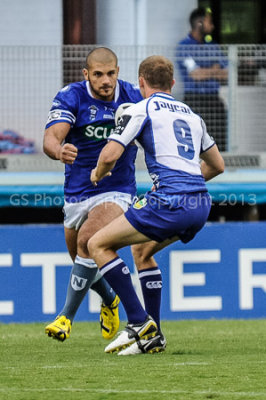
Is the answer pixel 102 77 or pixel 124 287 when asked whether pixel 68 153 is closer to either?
pixel 102 77

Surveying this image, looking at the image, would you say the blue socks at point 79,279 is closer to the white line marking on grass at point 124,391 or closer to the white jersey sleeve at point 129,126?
the white jersey sleeve at point 129,126

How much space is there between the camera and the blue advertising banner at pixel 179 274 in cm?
A: 1009

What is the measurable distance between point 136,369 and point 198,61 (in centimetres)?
542

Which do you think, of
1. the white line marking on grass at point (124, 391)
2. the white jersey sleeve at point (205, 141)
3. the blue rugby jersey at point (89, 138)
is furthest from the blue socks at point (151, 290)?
the white line marking on grass at point (124, 391)

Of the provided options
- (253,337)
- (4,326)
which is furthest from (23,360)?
(4,326)

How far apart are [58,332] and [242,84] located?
501 cm

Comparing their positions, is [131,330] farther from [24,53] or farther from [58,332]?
[24,53]

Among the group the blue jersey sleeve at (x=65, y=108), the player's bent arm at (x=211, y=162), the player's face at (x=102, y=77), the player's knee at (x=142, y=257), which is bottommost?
the player's knee at (x=142, y=257)

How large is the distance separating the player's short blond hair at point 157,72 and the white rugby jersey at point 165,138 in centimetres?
8

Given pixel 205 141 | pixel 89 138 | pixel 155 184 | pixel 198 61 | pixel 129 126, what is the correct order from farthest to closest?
pixel 198 61 < pixel 89 138 < pixel 205 141 < pixel 155 184 < pixel 129 126

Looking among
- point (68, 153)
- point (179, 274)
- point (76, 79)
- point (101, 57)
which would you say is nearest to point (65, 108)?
point (101, 57)

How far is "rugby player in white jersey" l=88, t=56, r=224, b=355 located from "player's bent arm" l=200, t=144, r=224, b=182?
234 mm

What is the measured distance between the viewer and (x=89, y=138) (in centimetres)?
768

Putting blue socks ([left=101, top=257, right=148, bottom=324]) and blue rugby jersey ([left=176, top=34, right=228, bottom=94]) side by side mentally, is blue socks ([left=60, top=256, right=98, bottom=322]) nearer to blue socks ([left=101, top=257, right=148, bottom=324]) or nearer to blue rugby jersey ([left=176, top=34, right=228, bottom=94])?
blue socks ([left=101, top=257, right=148, bottom=324])
